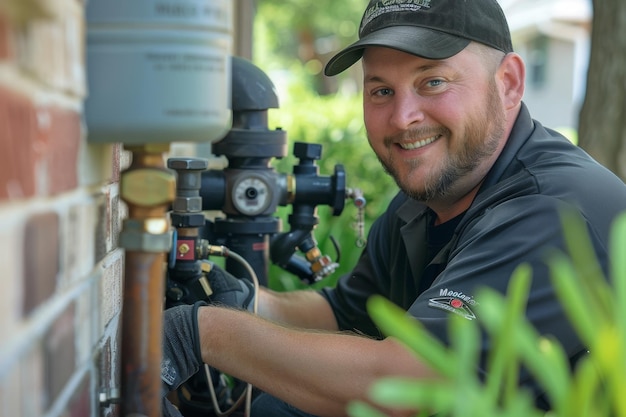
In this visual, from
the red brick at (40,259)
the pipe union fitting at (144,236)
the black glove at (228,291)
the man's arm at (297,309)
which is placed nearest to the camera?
the red brick at (40,259)

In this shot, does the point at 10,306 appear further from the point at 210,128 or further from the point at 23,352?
the point at 210,128

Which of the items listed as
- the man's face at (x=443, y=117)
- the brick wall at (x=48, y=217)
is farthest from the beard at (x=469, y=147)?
the brick wall at (x=48, y=217)

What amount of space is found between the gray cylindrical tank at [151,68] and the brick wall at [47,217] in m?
0.03

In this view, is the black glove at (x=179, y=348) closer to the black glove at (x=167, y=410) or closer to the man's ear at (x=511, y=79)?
the black glove at (x=167, y=410)

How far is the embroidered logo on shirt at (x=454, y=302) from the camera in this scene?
2086mm

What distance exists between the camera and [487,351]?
6.69ft

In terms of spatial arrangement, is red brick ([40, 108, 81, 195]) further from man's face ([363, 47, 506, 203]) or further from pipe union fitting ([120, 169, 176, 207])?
man's face ([363, 47, 506, 203])

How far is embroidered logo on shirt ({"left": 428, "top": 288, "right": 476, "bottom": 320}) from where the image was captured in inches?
82.1

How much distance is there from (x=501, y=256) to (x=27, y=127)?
1390 mm

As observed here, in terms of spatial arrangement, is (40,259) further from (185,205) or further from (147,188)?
(185,205)

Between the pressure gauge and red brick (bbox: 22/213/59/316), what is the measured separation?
1511mm

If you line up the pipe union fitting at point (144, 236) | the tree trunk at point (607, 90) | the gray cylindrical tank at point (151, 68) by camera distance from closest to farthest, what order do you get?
the gray cylindrical tank at point (151, 68), the pipe union fitting at point (144, 236), the tree trunk at point (607, 90)

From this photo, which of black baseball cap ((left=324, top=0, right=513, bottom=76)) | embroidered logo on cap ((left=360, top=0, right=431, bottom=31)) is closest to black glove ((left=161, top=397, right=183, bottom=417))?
black baseball cap ((left=324, top=0, right=513, bottom=76))

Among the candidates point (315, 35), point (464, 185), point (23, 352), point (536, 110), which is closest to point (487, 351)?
point (464, 185)
